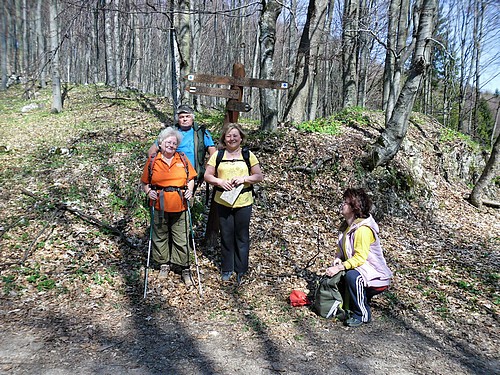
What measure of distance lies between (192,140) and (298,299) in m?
2.51

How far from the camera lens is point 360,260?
3.98 m

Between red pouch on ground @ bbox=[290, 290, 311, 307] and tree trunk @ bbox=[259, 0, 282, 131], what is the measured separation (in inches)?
200

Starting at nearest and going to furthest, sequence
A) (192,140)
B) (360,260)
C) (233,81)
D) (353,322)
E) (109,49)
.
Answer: (360,260), (353,322), (192,140), (233,81), (109,49)

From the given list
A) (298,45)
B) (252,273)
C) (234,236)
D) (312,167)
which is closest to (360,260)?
(234,236)

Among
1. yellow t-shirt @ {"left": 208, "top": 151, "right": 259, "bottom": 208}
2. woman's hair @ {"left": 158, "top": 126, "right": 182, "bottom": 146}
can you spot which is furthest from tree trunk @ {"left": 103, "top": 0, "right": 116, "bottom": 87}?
yellow t-shirt @ {"left": 208, "top": 151, "right": 259, "bottom": 208}

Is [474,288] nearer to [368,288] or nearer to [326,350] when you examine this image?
[368,288]

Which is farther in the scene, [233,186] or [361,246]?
[233,186]

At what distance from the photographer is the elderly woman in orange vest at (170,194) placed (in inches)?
176

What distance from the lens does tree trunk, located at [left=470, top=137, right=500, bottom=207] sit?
886 cm

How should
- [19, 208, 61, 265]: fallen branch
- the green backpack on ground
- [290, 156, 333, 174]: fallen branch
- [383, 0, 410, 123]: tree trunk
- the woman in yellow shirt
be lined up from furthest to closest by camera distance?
[383, 0, 410, 123]: tree trunk
[290, 156, 333, 174]: fallen branch
[19, 208, 61, 265]: fallen branch
the woman in yellow shirt
the green backpack on ground

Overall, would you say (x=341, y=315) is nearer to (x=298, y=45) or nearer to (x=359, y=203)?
(x=359, y=203)

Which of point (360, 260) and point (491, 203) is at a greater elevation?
point (360, 260)

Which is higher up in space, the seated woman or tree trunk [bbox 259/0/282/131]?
tree trunk [bbox 259/0/282/131]

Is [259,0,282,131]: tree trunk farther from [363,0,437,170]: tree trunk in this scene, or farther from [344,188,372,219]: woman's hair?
[344,188,372,219]: woman's hair
